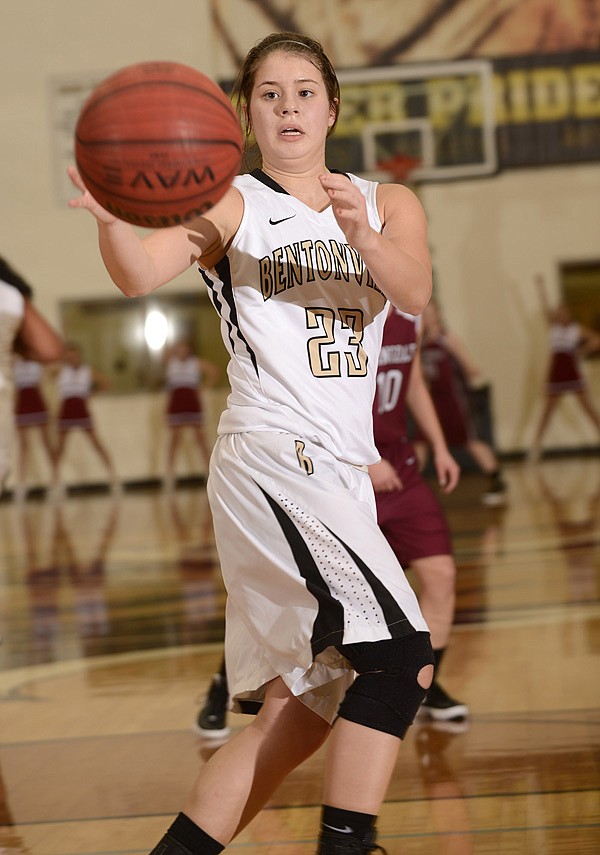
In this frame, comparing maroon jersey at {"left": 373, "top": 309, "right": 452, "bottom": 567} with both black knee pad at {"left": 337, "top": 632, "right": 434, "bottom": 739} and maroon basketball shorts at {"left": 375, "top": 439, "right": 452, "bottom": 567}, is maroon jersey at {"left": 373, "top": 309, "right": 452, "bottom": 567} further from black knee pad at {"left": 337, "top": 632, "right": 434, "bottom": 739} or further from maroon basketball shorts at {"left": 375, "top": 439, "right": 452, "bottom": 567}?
black knee pad at {"left": 337, "top": 632, "right": 434, "bottom": 739}

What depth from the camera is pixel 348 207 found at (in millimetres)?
1987

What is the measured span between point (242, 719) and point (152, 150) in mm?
2363

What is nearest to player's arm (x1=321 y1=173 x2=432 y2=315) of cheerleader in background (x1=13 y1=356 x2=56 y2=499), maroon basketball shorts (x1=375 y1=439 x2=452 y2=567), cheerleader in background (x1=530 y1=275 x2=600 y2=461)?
maroon basketball shorts (x1=375 y1=439 x2=452 y2=567)

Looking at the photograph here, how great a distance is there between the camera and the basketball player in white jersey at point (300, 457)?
78.4 inches

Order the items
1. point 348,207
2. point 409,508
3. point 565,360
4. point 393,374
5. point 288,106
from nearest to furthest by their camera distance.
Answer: point 348,207, point 288,106, point 409,508, point 393,374, point 565,360

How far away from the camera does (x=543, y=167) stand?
44.1ft

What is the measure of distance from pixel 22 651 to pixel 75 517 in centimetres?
629

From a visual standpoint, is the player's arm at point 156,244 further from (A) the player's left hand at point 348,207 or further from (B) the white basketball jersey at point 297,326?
(A) the player's left hand at point 348,207

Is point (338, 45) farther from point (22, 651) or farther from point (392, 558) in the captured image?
point (392, 558)

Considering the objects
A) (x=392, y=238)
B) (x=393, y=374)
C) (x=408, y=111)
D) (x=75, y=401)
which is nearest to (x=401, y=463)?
(x=393, y=374)

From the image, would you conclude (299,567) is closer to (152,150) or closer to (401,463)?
(152,150)

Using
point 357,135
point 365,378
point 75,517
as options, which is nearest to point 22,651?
point 365,378

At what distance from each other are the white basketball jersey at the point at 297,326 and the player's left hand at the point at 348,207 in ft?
0.65

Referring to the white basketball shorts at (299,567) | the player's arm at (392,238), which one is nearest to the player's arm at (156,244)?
the player's arm at (392,238)
